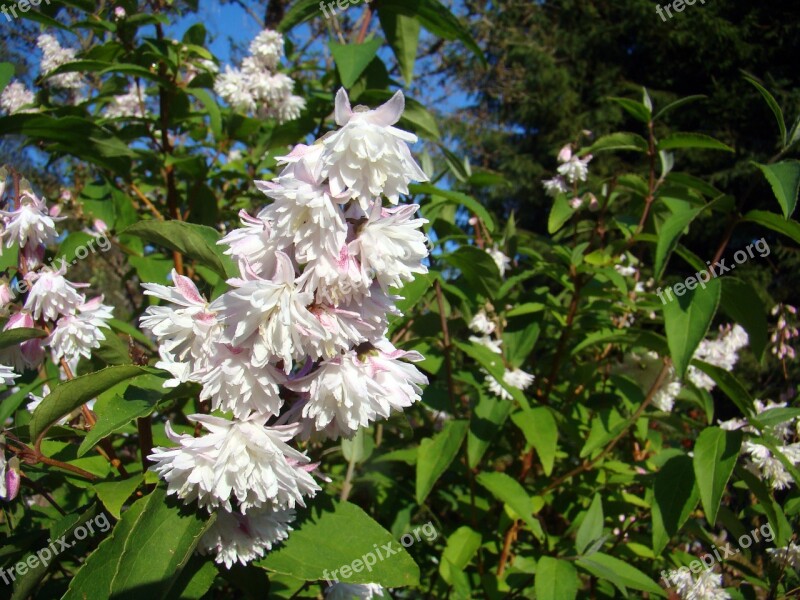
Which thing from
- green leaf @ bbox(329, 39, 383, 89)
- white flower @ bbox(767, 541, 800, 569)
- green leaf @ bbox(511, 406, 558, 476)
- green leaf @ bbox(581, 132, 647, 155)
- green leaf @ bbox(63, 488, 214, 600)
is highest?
green leaf @ bbox(329, 39, 383, 89)

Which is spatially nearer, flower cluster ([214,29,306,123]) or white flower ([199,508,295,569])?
white flower ([199,508,295,569])

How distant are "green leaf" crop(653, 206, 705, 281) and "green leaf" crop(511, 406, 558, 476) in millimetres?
707

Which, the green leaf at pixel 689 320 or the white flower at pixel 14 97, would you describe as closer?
the green leaf at pixel 689 320

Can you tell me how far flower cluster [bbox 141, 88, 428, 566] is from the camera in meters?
0.94

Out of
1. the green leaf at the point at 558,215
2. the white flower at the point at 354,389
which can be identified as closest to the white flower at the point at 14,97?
the green leaf at the point at 558,215

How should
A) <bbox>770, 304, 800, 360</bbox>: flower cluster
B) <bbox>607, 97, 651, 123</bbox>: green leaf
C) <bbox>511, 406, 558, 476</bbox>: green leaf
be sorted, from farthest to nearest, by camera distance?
<bbox>770, 304, 800, 360</bbox>: flower cluster → <bbox>607, 97, 651, 123</bbox>: green leaf → <bbox>511, 406, 558, 476</bbox>: green leaf

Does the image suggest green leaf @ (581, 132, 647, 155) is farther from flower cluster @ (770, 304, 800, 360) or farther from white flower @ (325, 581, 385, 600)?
white flower @ (325, 581, 385, 600)

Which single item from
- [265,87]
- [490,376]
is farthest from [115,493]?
[265,87]

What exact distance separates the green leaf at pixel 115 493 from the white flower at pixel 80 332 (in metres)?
0.41

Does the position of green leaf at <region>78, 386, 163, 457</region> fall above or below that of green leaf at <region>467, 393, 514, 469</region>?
above

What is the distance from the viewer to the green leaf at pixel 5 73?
5.44 ft

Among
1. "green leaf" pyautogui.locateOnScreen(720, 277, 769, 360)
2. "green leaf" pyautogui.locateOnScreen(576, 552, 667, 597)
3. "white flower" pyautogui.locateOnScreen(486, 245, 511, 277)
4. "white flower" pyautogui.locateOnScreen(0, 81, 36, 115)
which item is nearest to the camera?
"green leaf" pyautogui.locateOnScreen(576, 552, 667, 597)

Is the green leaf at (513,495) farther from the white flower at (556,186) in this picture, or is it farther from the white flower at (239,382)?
the white flower at (556,186)

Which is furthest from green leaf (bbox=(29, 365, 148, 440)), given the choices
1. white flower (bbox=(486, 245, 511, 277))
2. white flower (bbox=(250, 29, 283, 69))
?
white flower (bbox=(250, 29, 283, 69))
